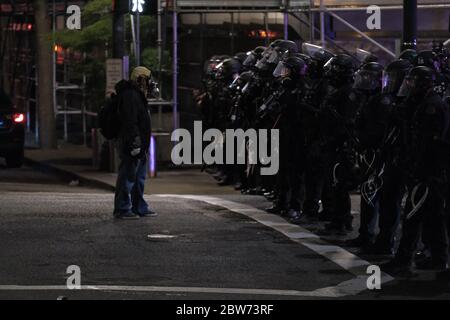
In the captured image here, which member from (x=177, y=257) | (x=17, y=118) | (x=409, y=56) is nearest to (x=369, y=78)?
(x=409, y=56)

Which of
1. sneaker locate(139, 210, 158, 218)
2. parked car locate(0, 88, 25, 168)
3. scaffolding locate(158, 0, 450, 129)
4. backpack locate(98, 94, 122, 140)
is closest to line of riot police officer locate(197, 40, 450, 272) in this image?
sneaker locate(139, 210, 158, 218)

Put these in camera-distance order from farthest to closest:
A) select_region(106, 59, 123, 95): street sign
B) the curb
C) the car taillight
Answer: the car taillight → the curb → select_region(106, 59, 123, 95): street sign

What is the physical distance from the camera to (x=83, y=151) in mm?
25266

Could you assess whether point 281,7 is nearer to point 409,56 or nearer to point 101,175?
point 101,175

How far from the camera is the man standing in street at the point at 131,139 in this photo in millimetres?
12086

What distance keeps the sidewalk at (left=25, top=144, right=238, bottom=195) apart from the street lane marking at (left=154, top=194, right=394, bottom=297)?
2.40 meters

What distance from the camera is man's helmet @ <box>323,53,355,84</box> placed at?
37.0 ft

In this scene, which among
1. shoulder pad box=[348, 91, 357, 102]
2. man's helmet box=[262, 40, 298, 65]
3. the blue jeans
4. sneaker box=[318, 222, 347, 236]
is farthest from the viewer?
man's helmet box=[262, 40, 298, 65]

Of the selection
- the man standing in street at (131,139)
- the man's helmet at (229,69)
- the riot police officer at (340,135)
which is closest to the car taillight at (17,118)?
the man's helmet at (229,69)

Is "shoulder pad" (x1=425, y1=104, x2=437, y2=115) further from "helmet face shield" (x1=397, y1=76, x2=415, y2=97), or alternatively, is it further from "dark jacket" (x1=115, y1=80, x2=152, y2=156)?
"dark jacket" (x1=115, y1=80, x2=152, y2=156)

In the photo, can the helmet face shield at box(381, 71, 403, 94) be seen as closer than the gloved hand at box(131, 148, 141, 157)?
Yes

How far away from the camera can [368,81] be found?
10.4 m
